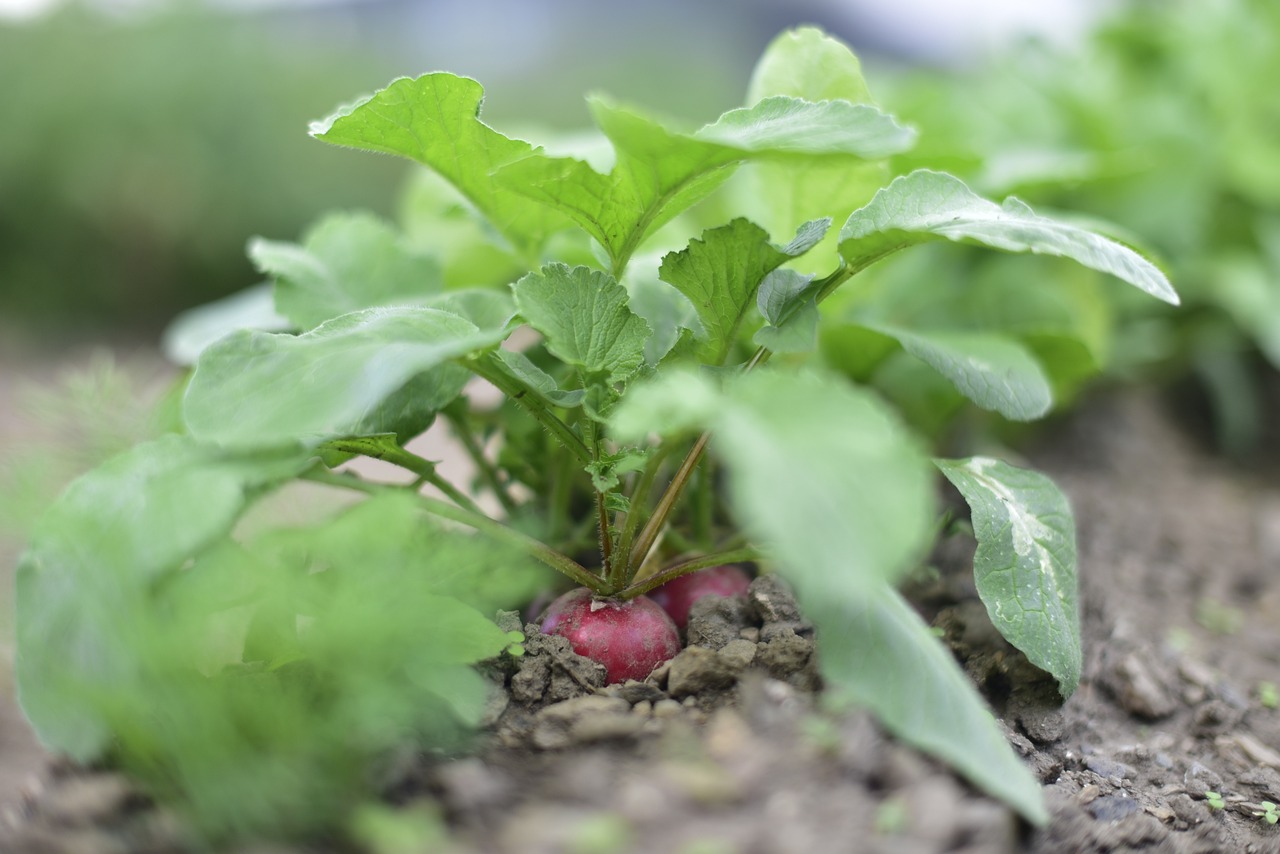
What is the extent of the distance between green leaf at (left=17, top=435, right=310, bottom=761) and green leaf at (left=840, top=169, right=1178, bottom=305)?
0.56 m

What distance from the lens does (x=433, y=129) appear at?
38.0 inches

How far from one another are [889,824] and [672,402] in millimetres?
320

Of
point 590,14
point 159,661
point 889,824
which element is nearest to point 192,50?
point 590,14

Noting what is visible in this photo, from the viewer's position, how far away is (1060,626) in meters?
0.96

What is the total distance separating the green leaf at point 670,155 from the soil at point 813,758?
1.33 feet

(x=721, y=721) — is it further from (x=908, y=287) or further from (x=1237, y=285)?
(x=1237, y=285)

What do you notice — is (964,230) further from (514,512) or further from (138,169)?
(138,169)

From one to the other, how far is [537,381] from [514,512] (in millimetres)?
305

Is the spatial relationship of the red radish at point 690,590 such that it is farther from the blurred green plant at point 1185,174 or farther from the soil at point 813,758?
the blurred green plant at point 1185,174

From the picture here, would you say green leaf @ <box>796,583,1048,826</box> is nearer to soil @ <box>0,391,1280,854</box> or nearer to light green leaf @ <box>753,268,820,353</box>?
soil @ <box>0,391,1280,854</box>

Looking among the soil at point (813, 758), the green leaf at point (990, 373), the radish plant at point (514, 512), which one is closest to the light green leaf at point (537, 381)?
the radish plant at point (514, 512)

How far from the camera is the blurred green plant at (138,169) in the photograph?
3748 mm

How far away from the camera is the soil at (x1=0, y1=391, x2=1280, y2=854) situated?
0.68 metres

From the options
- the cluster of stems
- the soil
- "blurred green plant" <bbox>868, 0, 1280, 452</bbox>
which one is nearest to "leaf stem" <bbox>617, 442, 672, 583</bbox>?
the cluster of stems
